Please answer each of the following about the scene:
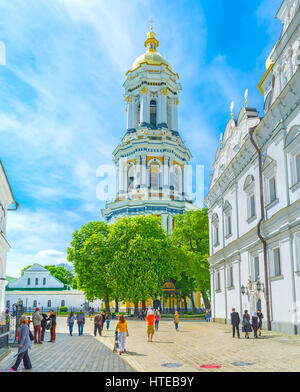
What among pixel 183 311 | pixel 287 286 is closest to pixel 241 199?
pixel 287 286

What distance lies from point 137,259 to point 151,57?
3837cm

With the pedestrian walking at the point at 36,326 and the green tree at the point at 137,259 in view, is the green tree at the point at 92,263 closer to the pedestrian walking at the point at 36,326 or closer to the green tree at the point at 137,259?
the green tree at the point at 137,259

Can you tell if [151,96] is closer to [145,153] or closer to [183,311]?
[145,153]

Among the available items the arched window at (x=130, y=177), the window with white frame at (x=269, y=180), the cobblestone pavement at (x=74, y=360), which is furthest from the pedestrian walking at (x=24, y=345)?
the arched window at (x=130, y=177)

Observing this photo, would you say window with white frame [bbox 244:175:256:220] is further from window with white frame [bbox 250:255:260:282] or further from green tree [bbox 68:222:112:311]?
green tree [bbox 68:222:112:311]

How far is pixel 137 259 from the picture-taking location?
44.6 meters

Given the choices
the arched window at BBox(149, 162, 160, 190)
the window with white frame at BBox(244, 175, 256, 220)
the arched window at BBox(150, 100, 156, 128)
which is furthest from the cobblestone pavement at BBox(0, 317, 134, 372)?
the arched window at BBox(150, 100, 156, 128)

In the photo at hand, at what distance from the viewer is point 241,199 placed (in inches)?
1142

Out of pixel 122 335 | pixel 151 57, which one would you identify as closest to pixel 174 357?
pixel 122 335

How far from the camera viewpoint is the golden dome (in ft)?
230

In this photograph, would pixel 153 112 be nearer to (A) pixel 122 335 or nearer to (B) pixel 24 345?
(A) pixel 122 335

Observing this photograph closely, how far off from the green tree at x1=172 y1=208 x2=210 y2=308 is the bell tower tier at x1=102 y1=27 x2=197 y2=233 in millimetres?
12717

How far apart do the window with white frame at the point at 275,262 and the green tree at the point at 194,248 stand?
2086 cm
